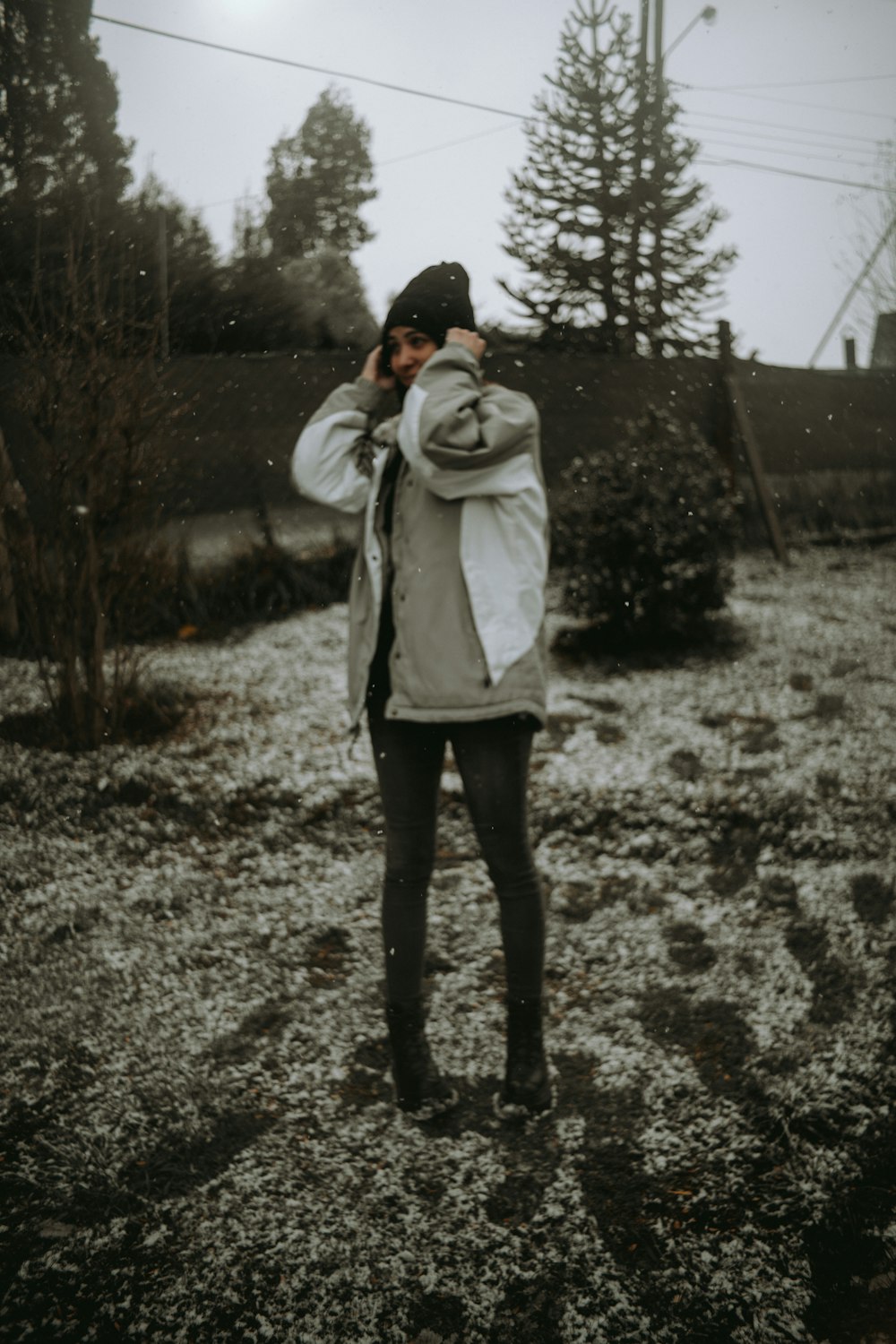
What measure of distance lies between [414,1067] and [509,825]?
0.60 metres

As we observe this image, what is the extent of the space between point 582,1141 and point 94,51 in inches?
119

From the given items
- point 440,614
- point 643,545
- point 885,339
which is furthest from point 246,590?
point 885,339

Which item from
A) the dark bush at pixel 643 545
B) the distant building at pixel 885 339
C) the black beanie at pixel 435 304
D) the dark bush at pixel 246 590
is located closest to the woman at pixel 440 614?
the black beanie at pixel 435 304

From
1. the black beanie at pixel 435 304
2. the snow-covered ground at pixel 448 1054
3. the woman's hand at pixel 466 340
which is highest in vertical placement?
the black beanie at pixel 435 304

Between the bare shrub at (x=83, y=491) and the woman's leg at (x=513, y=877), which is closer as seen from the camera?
the woman's leg at (x=513, y=877)

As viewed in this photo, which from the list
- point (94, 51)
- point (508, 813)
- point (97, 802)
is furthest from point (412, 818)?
point (94, 51)

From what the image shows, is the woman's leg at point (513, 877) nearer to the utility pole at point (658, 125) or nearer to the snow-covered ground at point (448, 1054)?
the snow-covered ground at point (448, 1054)

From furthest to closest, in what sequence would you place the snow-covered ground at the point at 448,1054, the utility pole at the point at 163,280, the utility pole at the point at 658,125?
the utility pole at the point at 658,125 → the utility pole at the point at 163,280 → the snow-covered ground at the point at 448,1054

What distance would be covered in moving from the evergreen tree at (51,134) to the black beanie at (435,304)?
1.36 metres

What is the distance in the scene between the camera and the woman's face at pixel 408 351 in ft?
6.75

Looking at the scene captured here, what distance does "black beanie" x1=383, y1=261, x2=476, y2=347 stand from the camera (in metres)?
2.02

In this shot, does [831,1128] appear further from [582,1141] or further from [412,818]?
[412,818]

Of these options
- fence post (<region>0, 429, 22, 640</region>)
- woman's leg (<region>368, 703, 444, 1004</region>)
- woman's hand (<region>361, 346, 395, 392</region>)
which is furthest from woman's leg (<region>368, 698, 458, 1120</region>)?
fence post (<region>0, 429, 22, 640</region>)

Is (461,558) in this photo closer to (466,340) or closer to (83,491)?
(466,340)
